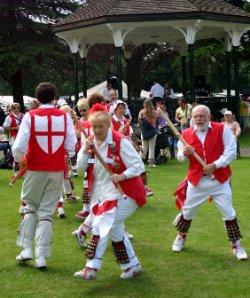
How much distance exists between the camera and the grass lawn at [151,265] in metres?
5.69

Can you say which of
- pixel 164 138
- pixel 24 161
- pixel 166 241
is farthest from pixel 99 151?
pixel 164 138

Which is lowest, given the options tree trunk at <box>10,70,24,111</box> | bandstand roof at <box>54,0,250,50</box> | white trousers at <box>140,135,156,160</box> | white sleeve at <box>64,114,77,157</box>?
white trousers at <box>140,135,156,160</box>

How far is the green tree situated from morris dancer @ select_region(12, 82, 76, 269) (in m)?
24.4

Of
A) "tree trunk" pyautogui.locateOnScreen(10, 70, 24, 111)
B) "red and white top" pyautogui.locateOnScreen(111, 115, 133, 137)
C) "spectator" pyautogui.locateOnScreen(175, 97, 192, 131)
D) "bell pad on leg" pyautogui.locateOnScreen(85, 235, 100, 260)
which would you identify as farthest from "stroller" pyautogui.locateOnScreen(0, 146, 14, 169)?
"tree trunk" pyautogui.locateOnScreen(10, 70, 24, 111)

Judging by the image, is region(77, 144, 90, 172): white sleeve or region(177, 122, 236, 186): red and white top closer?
region(77, 144, 90, 172): white sleeve

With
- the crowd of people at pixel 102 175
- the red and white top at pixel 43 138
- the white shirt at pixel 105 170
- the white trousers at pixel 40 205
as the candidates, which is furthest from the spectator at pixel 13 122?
the white shirt at pixel 105 170

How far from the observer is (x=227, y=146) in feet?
21.8

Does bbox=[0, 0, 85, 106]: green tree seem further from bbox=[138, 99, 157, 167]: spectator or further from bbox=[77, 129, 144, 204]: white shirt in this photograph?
bbox=[77, 129, 144, 204]: white shirt

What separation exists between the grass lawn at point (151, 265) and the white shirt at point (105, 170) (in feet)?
2.96

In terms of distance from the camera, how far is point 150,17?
20.0 metres

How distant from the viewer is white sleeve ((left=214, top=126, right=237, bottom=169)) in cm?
653

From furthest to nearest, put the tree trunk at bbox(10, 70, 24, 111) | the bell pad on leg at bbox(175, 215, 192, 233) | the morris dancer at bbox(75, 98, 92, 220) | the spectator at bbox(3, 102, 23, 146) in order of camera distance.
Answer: the tree trunk at bbox(10, 70, 24, 111), the spectator at bbox(3, 102, 23, 146), the morris dancer at bbox(75, 98, 92, 220), the bell pad on leg at bbox(175, 215, 192, 233)

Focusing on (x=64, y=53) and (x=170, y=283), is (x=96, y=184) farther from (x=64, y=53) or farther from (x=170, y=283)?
(x=64, y=53)

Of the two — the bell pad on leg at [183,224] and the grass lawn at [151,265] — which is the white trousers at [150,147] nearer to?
the grass lawn at [151,265]
